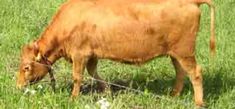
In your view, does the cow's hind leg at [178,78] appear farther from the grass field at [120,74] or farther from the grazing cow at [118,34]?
the grazing cow at [118,34]

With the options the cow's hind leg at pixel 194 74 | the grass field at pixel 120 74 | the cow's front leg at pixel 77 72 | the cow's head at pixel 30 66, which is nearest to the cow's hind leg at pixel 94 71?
the grass field at pixel 120 74

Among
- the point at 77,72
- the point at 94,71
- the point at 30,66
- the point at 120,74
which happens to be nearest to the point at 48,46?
the point at 30,66

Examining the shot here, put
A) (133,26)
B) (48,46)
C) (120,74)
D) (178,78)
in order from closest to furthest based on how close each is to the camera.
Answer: (133,26), (48,46), (178,78), (120,74)

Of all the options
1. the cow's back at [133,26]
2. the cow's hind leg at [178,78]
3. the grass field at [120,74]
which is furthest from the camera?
the cow's hind leg at [178,78]

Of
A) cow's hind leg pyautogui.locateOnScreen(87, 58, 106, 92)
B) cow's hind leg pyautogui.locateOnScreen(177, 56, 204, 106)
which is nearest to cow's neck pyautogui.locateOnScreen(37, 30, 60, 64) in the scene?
cow's hind leg pyautogui.locateOnScreen(87, 58, 106, 92)

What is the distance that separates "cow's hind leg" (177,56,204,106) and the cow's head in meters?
1.84

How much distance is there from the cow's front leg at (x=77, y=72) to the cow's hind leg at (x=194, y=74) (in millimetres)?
1275

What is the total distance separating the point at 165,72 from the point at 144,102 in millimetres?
1431

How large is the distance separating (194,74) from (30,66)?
2.16 meters

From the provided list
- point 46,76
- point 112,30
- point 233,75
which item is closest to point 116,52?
point 112,30

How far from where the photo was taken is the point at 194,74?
7.70 metres

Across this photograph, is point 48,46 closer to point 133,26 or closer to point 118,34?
point 118,34

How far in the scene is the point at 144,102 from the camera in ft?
24.4

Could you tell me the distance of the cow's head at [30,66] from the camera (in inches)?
294
